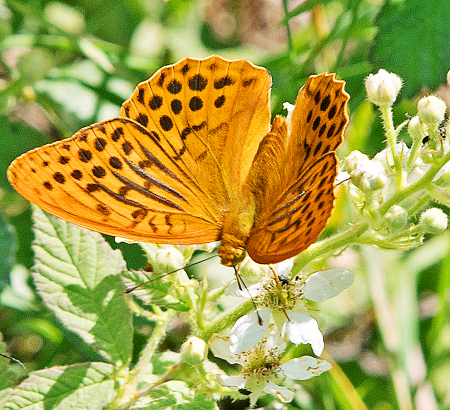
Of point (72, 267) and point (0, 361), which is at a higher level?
point (72, 267)

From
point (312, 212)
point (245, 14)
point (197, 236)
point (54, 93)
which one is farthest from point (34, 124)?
point (312, 212)

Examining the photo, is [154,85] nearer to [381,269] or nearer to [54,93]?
[54,93]

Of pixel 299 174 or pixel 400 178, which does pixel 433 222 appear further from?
pixel 299 174

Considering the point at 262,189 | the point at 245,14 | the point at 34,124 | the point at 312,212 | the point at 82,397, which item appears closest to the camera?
the point at 312,212

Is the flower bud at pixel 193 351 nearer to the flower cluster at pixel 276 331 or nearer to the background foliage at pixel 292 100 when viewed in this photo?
the flower cluster at pixel 276 331

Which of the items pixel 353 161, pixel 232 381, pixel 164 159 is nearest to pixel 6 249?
pixel 164 159
